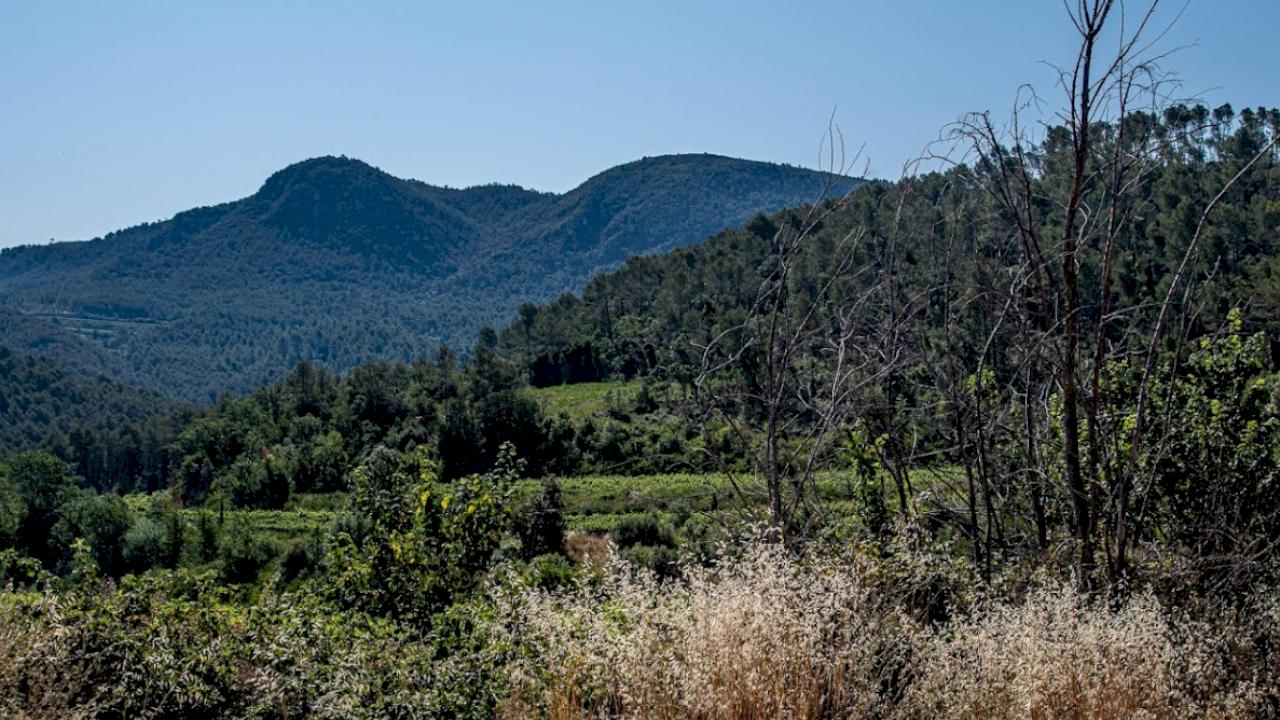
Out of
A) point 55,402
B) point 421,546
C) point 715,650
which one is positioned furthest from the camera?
point 55,402

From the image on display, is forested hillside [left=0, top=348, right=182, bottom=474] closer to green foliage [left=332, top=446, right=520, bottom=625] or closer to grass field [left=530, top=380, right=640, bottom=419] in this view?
grass field [left=530, top=380, right=640, bottom=419]

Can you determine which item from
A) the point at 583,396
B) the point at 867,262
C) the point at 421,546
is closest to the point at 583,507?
the point at 583,396

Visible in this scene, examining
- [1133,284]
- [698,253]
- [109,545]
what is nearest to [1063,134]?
[1133,284]

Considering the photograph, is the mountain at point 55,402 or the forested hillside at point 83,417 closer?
the forested hillside at point 83,417

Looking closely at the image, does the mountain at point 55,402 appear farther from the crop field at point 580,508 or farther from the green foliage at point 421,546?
the green foliage at point 421,546

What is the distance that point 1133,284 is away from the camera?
133ft

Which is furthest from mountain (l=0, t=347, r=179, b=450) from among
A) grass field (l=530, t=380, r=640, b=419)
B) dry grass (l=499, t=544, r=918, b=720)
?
dry grass (l=499, t=544, r=918, b=720)

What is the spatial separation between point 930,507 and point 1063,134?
2.13 metres

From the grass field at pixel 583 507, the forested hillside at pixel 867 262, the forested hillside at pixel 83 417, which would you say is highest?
the forested hillside at pixel 867 262

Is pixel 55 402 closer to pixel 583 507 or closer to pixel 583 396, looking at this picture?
pixel 583 396

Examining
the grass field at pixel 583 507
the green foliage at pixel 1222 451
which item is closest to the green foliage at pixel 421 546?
the green foliage at pixel 1222 451

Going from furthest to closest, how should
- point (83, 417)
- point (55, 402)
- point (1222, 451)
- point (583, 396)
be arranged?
1. point (55, 402)
2. point (83, 417)
3. point (583, 396)
4. point (1222, 451)

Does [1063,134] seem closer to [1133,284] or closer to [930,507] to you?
[930,507]

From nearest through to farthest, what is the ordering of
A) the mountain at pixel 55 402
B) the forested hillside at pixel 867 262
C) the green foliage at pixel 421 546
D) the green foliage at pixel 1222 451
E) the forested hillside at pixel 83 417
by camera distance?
1. the green foliage at pixel 1222 451
2. the green foliage at pixel 421 546
3. the forested hillside at pixel 867 262
4. the forested hillside at pixel 83 417
5. the mountain at pixel 55 402
